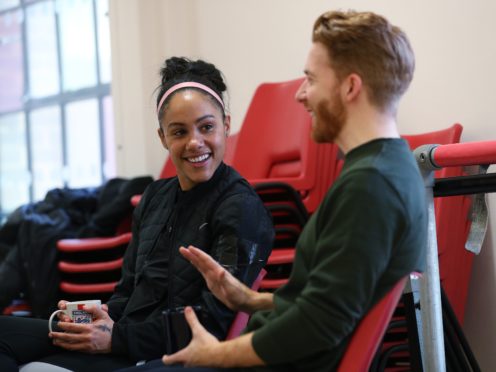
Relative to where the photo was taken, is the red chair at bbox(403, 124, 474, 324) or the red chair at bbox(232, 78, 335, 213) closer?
the red chair at bbox(403, 124, 474, 324)

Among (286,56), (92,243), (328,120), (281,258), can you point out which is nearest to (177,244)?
(328,120)

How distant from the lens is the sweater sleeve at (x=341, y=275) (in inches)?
37.0

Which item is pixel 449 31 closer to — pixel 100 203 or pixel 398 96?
pixel 398 96

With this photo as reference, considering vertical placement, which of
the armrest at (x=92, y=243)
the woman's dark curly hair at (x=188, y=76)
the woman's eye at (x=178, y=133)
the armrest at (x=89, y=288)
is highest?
the woman's dark curly hair at (x=188, y=76)

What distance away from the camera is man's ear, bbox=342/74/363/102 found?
3.39ft

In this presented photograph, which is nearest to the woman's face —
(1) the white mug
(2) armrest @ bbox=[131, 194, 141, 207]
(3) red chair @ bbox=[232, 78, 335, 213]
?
(1) the white mug

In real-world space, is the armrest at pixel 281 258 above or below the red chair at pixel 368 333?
below

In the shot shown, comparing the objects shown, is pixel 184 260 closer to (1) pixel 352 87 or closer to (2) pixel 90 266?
(1) pixel 352 87

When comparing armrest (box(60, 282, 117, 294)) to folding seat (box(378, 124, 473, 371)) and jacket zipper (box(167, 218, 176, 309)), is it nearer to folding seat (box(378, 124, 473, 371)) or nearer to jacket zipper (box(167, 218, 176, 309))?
folding seat (box(378, 124, 473, 371))

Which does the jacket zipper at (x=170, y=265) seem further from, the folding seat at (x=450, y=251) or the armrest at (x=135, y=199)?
the armrest at (x=135, y=199)

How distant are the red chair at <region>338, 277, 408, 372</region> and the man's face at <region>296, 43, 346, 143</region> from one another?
0.27 m

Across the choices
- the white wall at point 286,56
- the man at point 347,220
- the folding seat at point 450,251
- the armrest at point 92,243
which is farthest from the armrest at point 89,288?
the man at point 347,220

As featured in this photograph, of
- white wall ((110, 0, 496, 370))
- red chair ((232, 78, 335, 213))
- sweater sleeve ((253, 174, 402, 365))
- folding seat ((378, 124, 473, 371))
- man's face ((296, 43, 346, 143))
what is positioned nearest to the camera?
sweater sleeve ((253, 174, 402, 365))

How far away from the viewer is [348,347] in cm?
100
